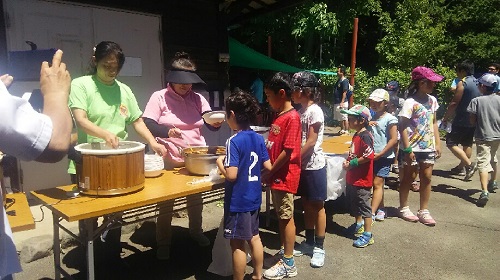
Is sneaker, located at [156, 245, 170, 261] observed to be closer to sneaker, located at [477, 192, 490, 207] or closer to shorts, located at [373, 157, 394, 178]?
shorts, located at [373, 157, 394, 178]

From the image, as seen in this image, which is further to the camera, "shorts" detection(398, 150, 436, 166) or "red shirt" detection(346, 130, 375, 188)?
"shorts" detection(398, 150, 436, 166)

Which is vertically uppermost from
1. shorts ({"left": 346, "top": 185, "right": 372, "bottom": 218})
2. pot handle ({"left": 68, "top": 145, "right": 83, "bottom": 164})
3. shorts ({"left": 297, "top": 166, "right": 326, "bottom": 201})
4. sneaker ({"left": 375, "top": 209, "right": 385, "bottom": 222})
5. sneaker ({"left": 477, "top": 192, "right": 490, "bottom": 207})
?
pot handle ({"left": 68, "top": 145, "right": 83, "bottom": 164})

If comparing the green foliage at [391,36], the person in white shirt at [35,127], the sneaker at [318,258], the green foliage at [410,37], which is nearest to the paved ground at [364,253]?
the sneaker at [318,258]

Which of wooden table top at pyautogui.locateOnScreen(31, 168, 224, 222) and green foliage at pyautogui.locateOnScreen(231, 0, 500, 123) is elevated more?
green foliage at pyautogui.locateOnScreen(231, 0, 500, 123)

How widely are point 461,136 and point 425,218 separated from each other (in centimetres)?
262

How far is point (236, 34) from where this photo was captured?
21000 mm

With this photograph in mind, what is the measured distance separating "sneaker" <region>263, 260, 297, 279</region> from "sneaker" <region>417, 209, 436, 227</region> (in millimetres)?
2195

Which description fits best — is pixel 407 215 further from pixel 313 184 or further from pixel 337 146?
pixel 313 184

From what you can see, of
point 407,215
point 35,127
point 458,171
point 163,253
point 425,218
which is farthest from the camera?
point 458,171

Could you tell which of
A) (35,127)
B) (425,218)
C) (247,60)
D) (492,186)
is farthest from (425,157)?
(247,60)

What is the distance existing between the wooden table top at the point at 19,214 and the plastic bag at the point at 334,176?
316 centimetres

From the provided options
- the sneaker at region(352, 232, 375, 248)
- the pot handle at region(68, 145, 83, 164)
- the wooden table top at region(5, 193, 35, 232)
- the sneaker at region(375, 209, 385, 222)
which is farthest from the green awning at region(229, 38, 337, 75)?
the wooden table top at region(5, 193, 35, 232)

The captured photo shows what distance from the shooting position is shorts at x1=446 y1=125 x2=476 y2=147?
259 inches

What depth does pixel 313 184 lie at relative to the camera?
3555 millimetres
